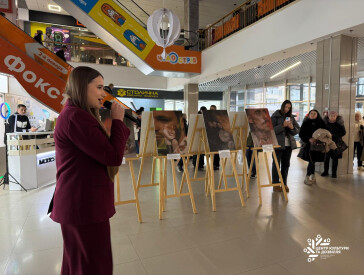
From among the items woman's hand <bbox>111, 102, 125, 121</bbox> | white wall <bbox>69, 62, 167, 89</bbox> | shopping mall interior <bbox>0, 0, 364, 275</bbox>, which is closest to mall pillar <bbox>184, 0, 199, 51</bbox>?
shopping mall interior <bbox>0, 0, 364, 275</bbox>

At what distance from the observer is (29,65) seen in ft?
16.8

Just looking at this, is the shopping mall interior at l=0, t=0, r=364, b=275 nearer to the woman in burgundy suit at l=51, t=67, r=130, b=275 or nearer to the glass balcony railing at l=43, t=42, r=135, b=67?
the woman in burgundy suit at l=51, t=67, r=130, b=275

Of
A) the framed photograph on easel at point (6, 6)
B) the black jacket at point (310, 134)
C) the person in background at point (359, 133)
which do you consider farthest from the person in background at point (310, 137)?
the framed photograph on easel at point (6, 6)

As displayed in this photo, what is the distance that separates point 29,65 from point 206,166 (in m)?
3.98

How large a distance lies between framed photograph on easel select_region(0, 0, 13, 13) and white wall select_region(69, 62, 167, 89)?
6550mm

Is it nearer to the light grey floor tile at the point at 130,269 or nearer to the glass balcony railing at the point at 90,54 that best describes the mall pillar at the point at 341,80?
the light grey floor tile at the point at 130,269

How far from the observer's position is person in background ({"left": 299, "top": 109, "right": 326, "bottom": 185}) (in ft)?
18.0

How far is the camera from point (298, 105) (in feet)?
46.1

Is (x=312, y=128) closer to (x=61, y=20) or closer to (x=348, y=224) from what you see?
(x=348, y=224)

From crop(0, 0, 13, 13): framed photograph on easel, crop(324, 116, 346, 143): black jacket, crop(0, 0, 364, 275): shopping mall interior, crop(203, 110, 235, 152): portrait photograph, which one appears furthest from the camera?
crop(0, 0, 13, 13): framed photograph on easel

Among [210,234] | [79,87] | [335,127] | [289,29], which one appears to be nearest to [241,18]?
[289,29]

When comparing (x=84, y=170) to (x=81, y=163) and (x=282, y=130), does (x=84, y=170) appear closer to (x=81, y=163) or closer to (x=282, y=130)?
(x=81, y=163)

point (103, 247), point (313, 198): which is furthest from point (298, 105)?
point (103, 247)

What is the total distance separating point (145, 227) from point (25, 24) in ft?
58.4
